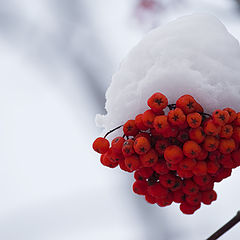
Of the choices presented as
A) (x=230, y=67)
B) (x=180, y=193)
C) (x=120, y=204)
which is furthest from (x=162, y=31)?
(x=120, y=204)

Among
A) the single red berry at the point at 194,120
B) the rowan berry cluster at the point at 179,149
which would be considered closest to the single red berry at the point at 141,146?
the rowan berry cluster at the point at 179,149

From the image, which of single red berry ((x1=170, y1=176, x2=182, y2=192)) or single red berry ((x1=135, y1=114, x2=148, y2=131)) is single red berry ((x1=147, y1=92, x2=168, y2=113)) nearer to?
single red berry ((x1=135, y1=114, x2=148, y2=131))

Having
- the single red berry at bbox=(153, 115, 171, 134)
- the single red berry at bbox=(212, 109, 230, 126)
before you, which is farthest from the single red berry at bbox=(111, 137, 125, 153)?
the single red berry at bbox=(212, 109, 230, 126)

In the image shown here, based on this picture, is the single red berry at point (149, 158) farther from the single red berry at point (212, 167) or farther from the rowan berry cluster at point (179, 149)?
the single red berry at point (212, 167)

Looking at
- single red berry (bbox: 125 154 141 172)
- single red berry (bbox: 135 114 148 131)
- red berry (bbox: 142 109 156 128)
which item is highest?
single red berry (bbox: 135 114 148 131)

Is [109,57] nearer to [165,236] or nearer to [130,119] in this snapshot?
[165,236]

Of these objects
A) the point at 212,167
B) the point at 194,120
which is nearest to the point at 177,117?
the point at 194,120

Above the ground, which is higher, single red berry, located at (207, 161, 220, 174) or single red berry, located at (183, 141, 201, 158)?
single red berry, located at (183, 141, 201, 158)

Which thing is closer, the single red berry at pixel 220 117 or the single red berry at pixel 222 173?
the single red berry at pixel 220 117
